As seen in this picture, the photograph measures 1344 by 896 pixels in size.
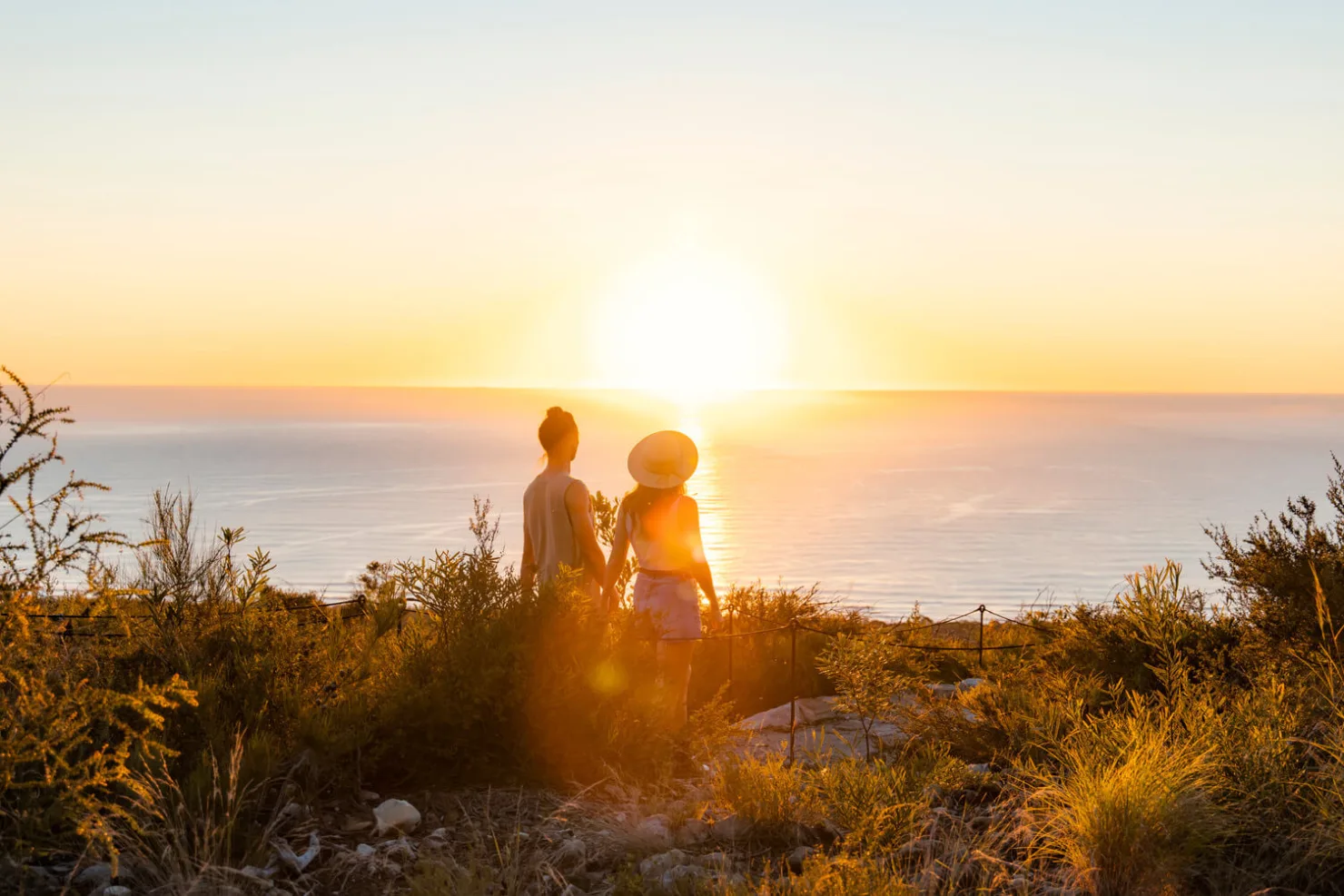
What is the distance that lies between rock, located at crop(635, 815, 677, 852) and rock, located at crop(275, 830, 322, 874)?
56.0 inches

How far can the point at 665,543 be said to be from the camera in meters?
6.89

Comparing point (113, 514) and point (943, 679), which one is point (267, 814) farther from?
point (113, 514)

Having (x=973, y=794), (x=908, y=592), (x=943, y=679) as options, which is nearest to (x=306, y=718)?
(x=973, y=794)

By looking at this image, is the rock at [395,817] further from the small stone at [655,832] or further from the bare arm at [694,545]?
the bare arm at [694,545]

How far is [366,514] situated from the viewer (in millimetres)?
66188

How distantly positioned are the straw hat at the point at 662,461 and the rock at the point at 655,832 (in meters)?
2.32

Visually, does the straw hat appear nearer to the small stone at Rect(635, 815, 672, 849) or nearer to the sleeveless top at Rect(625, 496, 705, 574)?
the sleeveless top at Rect(625, 496, 705, 574)

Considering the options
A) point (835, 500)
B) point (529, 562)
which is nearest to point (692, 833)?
point (529, 562)

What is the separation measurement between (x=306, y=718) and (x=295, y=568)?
41404 millimetres

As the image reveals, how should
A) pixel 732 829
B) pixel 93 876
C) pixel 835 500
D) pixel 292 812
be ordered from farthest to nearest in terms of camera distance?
pixel 835 500, pixel 732 829, pixel 292 812, pixel 93 876

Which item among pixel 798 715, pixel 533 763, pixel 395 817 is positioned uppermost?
pixel 533 763

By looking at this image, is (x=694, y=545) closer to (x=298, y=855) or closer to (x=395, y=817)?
(x=395, y=817)

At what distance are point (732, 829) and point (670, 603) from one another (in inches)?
75.4

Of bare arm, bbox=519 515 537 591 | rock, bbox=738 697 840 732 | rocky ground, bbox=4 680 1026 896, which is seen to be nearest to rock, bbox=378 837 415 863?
rocky ground, bbox=4 680 1026 896
